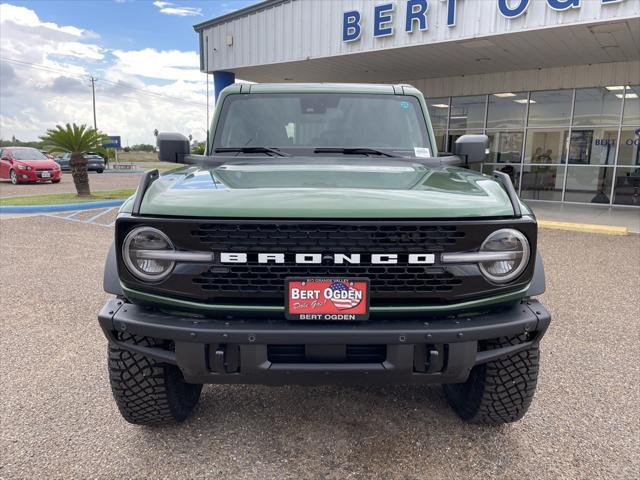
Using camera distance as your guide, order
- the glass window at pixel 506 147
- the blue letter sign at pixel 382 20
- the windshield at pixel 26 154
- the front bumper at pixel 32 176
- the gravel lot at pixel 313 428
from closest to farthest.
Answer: the gravel lot at pixel 313 428, the blue letter sign at pixel 382 20, the glass window at pixel 506 147, the front bumper at pixel 32 176, the windshield at pixel 26 154

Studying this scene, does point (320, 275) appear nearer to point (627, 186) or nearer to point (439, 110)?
point (627, 186)

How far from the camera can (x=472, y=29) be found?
10.4m

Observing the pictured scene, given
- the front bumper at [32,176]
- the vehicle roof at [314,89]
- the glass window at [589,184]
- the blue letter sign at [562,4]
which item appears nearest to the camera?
the vehicle roof at [314,89]

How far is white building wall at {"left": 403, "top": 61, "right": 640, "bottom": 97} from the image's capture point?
12.8 m

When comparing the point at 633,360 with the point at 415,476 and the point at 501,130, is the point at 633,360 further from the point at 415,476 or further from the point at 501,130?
the point at 501,130

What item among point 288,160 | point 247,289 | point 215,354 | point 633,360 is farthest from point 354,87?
point 633,360

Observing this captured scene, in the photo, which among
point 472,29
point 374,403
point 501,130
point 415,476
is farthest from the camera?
point 501,130

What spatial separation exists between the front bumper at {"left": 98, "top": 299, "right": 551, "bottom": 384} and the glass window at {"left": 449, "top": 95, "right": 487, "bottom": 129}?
14.7 m

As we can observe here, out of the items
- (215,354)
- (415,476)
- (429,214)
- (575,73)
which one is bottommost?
(415,476)

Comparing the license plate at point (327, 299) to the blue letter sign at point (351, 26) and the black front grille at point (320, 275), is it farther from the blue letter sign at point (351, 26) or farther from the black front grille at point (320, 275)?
the blue letter sign at point (351, 26)

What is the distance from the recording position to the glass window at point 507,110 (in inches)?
578

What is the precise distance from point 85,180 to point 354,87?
12217 mm

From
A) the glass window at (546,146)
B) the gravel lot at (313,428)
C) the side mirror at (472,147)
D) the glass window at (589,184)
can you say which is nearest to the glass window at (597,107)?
the glass window at (546,146)

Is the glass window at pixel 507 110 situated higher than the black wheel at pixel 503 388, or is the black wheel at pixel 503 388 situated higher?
the glass window at pixel 507 110
